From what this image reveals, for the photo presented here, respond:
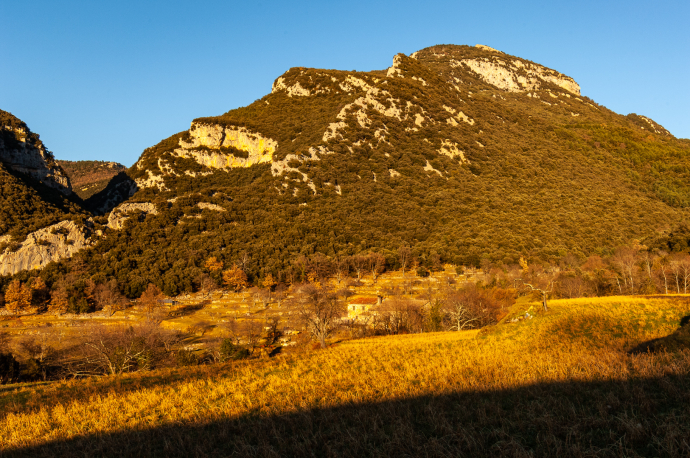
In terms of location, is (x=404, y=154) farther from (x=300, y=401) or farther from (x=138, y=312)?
(x=300, y=401)

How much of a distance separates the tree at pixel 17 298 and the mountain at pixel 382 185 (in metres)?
13.1

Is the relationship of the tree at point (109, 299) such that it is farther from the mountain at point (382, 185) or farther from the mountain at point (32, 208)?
the mountain at point (32, 208)

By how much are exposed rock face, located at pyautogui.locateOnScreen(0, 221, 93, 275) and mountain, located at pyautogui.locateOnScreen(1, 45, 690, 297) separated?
5.21 m

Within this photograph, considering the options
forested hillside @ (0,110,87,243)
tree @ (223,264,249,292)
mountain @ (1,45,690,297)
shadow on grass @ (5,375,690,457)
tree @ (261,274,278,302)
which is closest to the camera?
shadow on grass @ (5,375,690,457)

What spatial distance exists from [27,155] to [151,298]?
102122 millimetres

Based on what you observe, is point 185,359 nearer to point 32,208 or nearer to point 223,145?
point 32,208

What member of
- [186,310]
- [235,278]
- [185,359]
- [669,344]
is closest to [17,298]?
[186,310]

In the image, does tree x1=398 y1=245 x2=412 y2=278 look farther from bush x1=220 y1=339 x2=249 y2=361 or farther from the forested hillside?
the forested hillside

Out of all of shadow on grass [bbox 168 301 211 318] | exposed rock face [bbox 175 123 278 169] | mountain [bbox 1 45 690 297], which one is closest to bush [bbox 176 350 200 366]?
shadow on grass [bbox 168 301 211 318]

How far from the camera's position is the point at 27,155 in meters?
128

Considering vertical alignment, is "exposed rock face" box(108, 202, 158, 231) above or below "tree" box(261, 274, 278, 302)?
above

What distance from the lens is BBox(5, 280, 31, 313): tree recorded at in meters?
68.2

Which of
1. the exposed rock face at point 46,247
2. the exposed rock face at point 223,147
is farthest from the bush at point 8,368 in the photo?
the exposed rock face at point 223,147

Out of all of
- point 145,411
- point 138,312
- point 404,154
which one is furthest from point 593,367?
point 404,154
